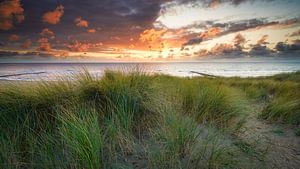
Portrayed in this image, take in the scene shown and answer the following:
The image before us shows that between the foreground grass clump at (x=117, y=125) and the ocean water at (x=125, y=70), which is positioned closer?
the foreground grass clump at (x=117, y=125)

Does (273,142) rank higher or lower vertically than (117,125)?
lower

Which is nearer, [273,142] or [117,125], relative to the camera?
[117,125]

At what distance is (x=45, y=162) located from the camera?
7.61 ft

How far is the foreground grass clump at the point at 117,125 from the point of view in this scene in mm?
2400

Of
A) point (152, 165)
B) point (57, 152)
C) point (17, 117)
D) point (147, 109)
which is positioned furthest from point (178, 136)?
point (17, 117)

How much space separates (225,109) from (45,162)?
325cm

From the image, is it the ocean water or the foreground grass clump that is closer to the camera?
the foreground grass clump

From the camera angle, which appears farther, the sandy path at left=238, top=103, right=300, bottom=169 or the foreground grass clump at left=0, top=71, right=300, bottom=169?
the sandy path at left=238, top=103, right=300, bottom=169

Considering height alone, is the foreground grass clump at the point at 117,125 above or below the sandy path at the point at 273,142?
above

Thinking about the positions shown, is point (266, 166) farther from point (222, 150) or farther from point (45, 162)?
point (45, 162)

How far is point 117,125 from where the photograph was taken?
3.03 meters

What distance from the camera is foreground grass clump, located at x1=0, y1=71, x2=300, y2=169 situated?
2.40 metres

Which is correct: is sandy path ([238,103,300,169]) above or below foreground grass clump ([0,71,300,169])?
below

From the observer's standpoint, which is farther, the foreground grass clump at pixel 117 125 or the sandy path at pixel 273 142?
the sandy path at pixel 273 142
